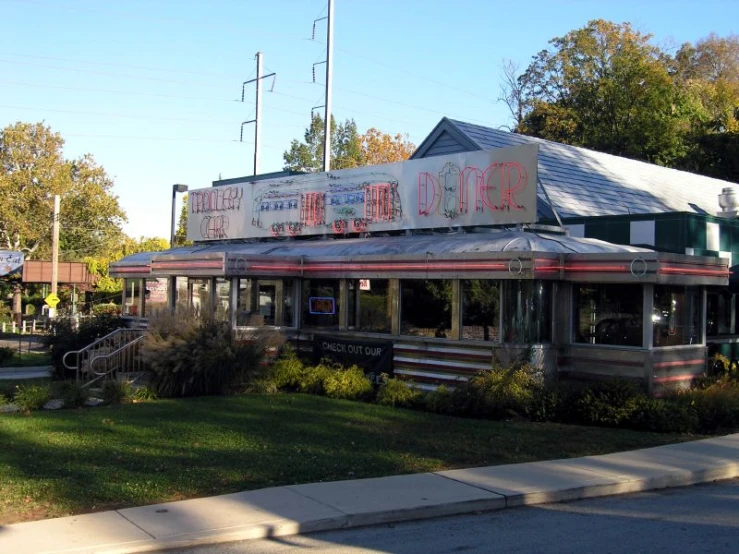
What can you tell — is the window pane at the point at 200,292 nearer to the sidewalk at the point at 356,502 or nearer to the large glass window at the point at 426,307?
the large glass window at the point at 426,307

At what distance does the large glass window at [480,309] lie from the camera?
1500 centimetres

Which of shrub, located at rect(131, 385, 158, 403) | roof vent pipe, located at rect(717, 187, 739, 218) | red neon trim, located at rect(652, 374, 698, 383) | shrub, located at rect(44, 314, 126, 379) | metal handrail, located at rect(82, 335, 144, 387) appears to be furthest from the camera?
shrub, located at rect(44, 314, 126, 379)

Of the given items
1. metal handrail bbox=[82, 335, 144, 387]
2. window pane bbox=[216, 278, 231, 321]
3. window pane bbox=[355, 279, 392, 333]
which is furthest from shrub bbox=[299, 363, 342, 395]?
metal handrail bbox=[82, 335, 144, 387]

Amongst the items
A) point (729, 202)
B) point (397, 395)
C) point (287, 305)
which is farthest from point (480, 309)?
point (729, 202)

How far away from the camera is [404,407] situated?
49.5ft

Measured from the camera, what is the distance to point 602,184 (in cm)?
2275

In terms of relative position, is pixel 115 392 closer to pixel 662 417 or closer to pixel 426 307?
pixel 426 307

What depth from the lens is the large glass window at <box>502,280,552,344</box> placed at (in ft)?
48.1

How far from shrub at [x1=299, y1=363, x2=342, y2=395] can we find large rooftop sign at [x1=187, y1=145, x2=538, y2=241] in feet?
12.4

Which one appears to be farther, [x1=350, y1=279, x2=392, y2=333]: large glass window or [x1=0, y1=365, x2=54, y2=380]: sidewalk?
[x1=0, y1=365, x2=54, y2=380]: sidewalk

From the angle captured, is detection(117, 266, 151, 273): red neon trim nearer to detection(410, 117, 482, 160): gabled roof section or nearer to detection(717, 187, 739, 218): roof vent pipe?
detection(410, 117, 482, 160): gabled roof section

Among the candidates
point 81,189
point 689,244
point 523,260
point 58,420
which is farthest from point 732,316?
point 81,189

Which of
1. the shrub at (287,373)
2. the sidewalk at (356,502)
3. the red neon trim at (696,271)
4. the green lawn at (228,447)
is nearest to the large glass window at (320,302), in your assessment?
the shrub at (287,373)

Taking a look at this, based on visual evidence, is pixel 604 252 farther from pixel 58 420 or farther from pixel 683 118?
pixel 683 118
